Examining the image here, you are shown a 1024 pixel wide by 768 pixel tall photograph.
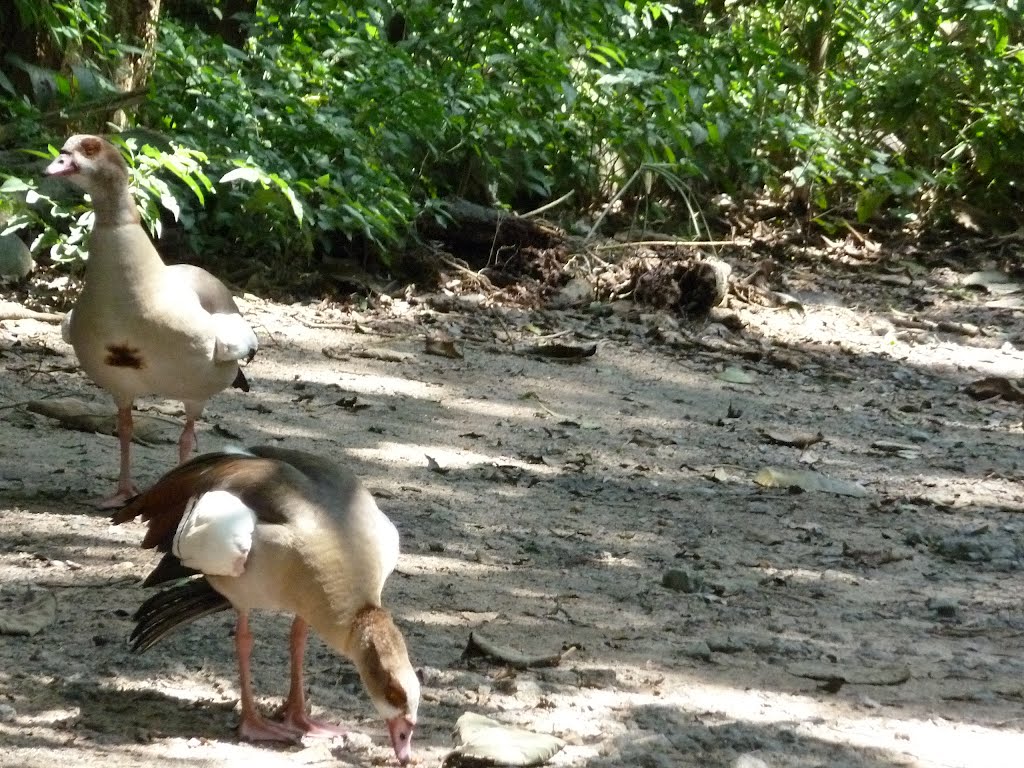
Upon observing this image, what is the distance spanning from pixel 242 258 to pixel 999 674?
19.5ft

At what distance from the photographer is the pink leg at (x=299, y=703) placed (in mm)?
3121

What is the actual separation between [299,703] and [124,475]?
1831mm

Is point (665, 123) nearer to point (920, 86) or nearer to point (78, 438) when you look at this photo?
point (920, 86)

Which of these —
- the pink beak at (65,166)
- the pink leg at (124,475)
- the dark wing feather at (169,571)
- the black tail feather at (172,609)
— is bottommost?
the pink leg at (124,475)

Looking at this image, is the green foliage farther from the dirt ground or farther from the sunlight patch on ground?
the sunlight patch on ground

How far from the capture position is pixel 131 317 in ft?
14.8

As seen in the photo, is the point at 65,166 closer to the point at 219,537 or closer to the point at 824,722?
the point at 219,537

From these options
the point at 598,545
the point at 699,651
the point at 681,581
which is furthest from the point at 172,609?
the point at 598,545

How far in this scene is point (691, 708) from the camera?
3379mm

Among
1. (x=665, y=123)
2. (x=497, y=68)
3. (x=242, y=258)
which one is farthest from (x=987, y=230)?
(x=242, y=258)

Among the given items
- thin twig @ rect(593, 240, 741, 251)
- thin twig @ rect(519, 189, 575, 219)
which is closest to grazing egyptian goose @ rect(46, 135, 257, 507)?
thin twig @ rect(593, 240, 741, 251)

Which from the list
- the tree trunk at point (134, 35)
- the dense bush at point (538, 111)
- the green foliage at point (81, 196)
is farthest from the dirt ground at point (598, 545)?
the tree trunk at point (134, 35)

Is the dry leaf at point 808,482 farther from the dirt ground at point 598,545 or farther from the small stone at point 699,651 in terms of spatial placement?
the small stone at point 699,651

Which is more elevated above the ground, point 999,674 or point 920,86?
point 920,86
